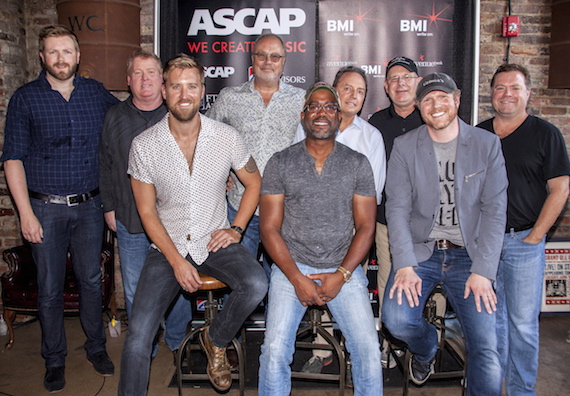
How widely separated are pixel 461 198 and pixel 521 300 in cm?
75

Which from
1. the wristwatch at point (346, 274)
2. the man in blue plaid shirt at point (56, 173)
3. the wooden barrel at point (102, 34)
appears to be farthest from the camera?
the wooden barrel at point (102, 34)

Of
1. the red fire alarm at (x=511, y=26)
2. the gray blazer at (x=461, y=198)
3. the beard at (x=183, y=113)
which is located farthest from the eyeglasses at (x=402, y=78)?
the red fire alarm at (x=511, y=26)

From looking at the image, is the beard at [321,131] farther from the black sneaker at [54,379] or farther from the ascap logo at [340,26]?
the black sneaker at [54,379]

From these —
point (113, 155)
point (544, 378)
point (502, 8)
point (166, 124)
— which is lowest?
point (544, 378)

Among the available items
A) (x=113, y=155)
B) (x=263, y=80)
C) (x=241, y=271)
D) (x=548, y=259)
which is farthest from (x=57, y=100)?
(x=548, y=259)

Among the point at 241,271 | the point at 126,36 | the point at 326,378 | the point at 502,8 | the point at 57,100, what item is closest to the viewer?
the point at 241,271

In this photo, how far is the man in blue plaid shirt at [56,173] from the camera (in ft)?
9.41

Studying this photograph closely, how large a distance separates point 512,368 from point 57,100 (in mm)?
3287

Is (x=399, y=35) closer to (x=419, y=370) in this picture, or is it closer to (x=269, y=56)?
(x=269, y=56)

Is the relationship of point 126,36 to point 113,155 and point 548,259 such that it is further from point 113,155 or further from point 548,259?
point 548,259

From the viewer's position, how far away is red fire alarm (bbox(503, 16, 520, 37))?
3918 millimetres

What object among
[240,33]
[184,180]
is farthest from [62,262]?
[240,33]

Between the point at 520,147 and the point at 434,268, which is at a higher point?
the point at 520,147

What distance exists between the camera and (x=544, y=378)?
10.1ft
